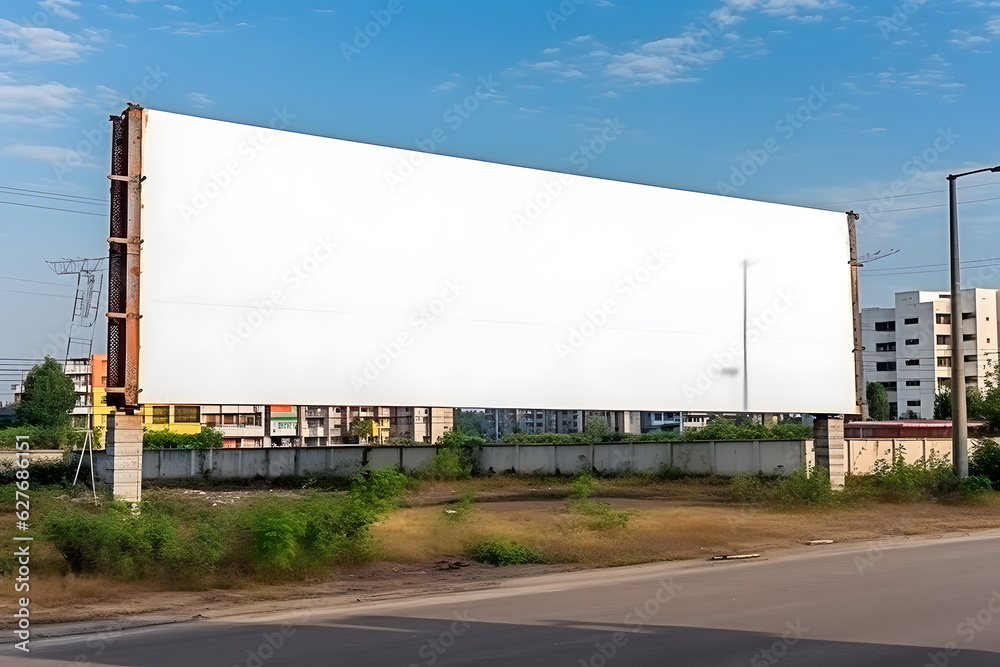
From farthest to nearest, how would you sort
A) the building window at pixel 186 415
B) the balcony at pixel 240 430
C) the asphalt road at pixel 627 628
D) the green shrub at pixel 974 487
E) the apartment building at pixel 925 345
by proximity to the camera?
the balcony at pixel 240 430
the apartment building at pixel 925 345
the building window at pixel 186 415
the green shrub at pixel 974 487
the asphalt road at pixel 627 628

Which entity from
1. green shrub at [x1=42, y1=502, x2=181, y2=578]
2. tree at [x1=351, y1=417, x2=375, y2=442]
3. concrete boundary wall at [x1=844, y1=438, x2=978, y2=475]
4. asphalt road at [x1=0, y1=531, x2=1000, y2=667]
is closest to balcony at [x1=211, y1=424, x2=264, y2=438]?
tree at [x1=351, y1=417, x2=375, y2=442]

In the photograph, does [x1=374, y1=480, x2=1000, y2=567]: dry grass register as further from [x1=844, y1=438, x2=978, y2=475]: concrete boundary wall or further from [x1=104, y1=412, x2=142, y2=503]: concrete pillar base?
[x1=844, y1=438, x2=978, y2=475]: concrete boundary wall

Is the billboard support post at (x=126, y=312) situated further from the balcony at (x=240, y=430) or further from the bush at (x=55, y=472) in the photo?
the balcony at (x=240, y=430)

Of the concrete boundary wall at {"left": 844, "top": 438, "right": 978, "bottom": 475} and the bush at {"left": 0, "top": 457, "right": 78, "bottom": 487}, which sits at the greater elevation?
the bush at {"left": 0, "top": 457, "right": 78, "bottom": 487}

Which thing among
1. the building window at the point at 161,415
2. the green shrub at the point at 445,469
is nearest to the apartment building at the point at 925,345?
the building window at the point at 161,415

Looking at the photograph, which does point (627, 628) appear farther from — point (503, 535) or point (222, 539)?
point (503, 535)

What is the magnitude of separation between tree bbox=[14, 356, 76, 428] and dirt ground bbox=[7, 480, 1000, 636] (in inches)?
2500

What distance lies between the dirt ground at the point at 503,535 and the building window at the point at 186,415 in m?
80.0

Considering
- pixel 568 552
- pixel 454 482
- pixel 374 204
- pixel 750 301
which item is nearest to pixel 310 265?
pixel 374 204

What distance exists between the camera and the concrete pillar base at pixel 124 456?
1862 cm

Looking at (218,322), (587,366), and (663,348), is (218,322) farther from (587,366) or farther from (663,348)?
(663,348)

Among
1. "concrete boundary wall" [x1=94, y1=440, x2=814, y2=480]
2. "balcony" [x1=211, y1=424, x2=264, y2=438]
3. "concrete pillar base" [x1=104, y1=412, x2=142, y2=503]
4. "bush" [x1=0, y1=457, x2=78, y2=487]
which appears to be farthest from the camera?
"balcony" [x1=211, y1=424, x2=264, y2=438]

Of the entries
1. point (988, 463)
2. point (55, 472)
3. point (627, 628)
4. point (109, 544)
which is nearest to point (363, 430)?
point (988, 463)

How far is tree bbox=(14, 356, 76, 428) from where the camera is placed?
279ft
